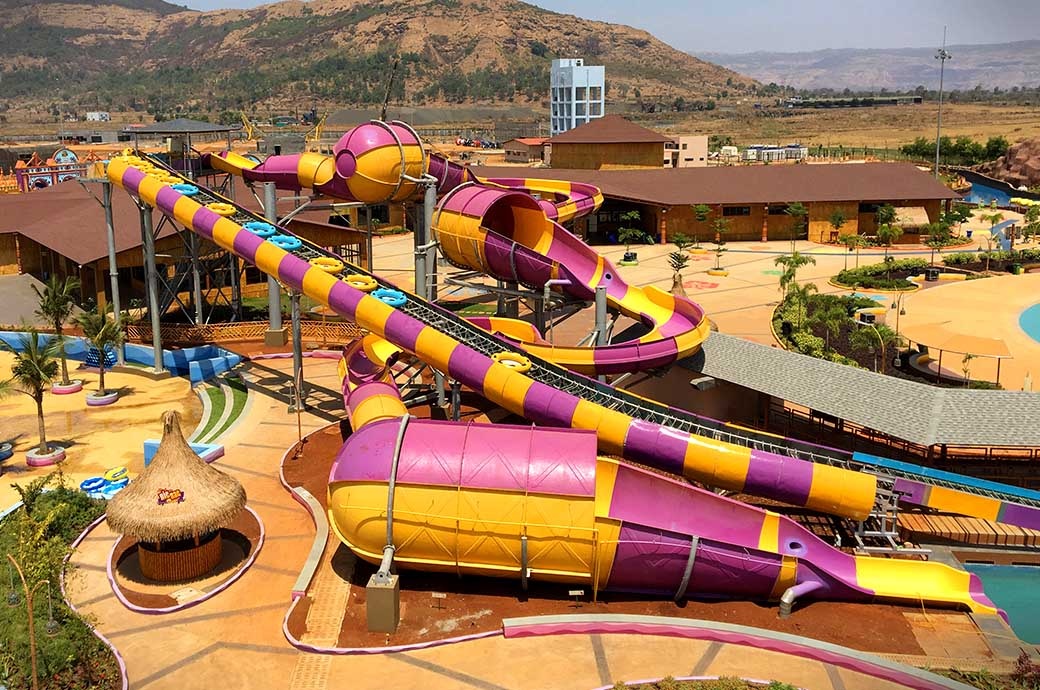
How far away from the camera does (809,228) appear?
7250 cm

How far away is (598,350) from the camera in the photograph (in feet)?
100

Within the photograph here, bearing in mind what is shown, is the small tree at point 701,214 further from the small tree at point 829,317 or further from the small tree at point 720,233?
the small tree at point 829,317

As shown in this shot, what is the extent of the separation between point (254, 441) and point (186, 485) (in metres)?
9.54

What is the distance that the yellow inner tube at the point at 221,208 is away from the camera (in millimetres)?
35559

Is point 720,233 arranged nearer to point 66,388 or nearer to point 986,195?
point 66,388

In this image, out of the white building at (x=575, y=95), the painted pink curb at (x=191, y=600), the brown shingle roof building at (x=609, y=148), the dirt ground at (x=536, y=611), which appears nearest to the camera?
the dirt ground at (x=536, y=611)

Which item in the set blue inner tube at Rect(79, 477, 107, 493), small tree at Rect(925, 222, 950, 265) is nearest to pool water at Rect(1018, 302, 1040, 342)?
small tree at Rect(925, 222, 950, 265)

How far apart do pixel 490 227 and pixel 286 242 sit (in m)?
8.09

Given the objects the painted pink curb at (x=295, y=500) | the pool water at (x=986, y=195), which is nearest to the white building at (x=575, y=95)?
the pool water at (x=986, y=195)

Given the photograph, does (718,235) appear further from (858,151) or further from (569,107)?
(569,107)

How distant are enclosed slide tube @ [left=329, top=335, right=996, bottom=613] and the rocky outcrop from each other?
97.6 m

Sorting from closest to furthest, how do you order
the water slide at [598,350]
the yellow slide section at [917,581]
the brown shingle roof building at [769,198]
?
the yellow slide section at [917,581]
the water slide at [598,350]
the brown shingle roof building at [769,198]

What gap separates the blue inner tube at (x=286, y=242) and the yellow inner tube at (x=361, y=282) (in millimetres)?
3188

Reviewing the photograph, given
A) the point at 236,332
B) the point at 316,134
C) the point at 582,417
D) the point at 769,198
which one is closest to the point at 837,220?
the point at 769,198
